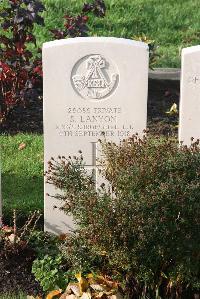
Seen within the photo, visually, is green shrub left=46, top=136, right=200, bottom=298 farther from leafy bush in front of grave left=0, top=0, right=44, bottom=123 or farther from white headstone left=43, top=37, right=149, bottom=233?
leafy bush in front of grave left=0, top=0, right=44, bottom=123

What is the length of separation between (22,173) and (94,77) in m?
1.60

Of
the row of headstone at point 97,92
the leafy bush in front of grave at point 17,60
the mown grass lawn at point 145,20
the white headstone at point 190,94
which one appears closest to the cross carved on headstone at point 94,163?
the row of headstone at point 97,92

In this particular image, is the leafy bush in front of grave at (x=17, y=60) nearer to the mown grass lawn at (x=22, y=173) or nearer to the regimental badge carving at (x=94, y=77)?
the mown grass lawn at (x=22, y=173)

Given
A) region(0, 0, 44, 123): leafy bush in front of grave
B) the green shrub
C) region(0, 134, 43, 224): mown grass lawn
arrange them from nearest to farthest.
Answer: the green shrub
region(0, 134, 43, 224): mown grass lawn
region(0, 0, 44, 123): leafy bush in front of grave

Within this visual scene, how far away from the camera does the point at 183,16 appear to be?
30.5ft

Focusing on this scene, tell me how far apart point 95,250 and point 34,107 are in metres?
3.62

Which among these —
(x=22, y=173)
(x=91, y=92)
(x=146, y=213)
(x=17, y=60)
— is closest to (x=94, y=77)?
(x=91, y=92)

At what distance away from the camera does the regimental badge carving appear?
437 centimetres

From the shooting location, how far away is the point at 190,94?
14.9 feet

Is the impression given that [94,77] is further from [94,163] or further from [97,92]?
[94,163]

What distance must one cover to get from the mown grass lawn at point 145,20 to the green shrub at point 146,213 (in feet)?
16.2

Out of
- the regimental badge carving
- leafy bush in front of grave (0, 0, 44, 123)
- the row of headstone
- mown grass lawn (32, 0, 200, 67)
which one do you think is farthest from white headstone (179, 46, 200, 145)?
mown grass lawn (32, 0, 200, 67)

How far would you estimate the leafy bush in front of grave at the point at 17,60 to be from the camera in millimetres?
6221

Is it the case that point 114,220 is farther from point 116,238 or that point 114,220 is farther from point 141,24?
point 141,24
